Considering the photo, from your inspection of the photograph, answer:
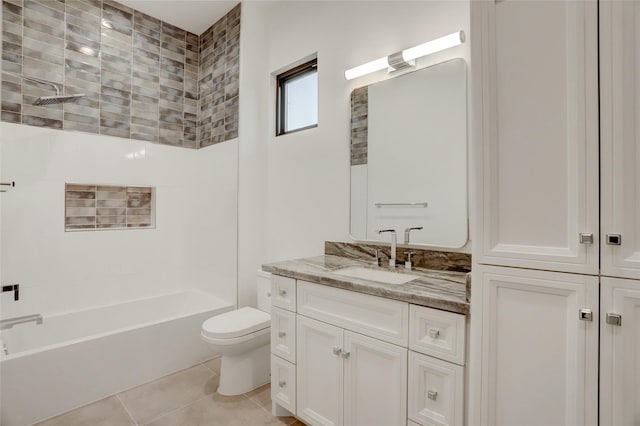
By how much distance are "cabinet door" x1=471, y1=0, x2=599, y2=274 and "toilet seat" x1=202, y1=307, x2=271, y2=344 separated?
1567mm

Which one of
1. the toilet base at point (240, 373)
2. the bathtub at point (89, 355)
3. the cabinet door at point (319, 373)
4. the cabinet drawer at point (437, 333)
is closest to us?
the cabinet drawer at point (437, 333)

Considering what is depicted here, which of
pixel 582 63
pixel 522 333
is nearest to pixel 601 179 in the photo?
pixel 582 63

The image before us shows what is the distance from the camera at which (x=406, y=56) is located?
1.91m

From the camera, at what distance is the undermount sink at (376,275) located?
173 cm

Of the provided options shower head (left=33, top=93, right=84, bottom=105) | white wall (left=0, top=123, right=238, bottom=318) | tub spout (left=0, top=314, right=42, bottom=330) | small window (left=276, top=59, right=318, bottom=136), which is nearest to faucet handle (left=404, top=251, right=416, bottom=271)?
small window (left=276, top=59, right=318, bottom=136)

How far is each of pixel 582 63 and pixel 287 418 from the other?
2.11 meters

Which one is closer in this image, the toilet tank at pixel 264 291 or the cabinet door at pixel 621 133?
the cabinet door at pixel 621 133

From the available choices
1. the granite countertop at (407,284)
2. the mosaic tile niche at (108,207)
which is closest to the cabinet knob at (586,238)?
the granite countertop at (407,284)

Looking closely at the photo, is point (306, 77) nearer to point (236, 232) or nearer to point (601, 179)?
Result: point (236, 232)

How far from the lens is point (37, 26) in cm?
253

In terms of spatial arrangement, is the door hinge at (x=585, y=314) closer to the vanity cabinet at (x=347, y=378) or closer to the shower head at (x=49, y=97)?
the vanity cabinet at (x=347, y=378)

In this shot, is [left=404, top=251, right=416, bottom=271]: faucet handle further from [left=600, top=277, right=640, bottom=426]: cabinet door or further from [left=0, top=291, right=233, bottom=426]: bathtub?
[left=0, top=291, right=233, bottom=426]: bathtub

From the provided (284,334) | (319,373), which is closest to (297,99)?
(284,334)

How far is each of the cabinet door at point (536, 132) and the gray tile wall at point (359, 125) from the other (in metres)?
1.10
